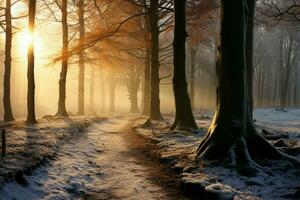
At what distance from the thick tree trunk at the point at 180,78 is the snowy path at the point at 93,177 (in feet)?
12.0

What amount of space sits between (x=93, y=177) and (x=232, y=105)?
3.82 m

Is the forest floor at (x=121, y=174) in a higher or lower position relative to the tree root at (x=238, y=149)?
lower

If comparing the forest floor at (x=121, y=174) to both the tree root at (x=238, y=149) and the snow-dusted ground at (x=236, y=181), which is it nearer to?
the snow-dusted ground at (x=236, y=181)

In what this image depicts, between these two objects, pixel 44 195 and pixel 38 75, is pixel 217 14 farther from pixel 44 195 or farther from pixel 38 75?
pixel 38 75

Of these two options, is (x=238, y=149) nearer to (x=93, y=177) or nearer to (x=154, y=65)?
(x=93, y=177)

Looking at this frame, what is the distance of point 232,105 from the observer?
33.1 feet

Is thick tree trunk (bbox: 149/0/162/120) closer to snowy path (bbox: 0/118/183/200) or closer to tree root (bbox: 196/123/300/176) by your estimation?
snowy path (bbox: 0/118/183/200)

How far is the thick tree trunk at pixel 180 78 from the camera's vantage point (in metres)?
16.5

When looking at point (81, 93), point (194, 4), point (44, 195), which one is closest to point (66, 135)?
point (44, 195)

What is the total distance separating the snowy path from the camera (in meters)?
7.73

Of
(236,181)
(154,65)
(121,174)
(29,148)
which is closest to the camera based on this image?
(236,181)

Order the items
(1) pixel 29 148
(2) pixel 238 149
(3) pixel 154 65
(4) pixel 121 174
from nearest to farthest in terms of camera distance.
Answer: (2) pixel 238 149 → (4) pixel 121 174 → (1) pixel 29 148 → (3) pixel 154 65

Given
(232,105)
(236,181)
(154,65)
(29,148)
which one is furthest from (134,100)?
(236,181)

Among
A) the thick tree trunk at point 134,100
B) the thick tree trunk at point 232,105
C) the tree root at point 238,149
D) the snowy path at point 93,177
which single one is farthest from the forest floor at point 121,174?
the thick tree trunk at point 134,100
